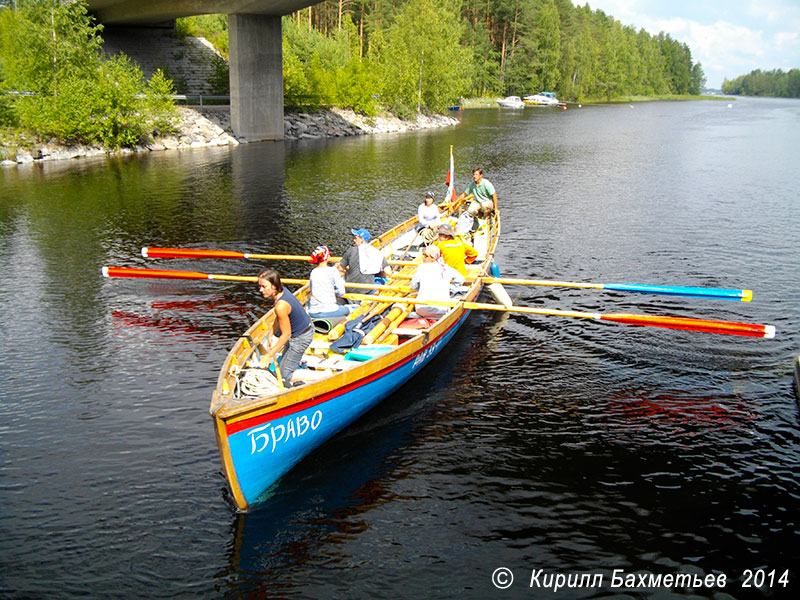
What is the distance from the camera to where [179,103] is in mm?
57844

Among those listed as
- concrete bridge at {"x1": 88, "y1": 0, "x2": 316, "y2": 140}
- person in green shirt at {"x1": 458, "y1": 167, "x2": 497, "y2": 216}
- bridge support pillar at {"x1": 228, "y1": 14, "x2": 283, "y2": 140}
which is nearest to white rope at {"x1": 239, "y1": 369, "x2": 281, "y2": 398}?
person in green shirt at {"x1": 458, "y1": 167, "x2": 497, "y2": 216}

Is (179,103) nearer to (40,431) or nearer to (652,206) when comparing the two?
(652,206)

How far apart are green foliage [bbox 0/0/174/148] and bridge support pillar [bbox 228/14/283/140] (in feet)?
25.1

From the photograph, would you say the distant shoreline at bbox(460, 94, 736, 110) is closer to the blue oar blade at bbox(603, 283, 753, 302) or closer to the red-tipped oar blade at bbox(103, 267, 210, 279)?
the red-tipped oar blade at bbox(103, 267, 210, 279)

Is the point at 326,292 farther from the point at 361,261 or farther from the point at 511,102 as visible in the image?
the point at 511,102

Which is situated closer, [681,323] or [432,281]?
[681,323]

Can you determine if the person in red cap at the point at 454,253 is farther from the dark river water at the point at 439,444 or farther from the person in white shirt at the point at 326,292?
the person in white shirt at the point at 326,292

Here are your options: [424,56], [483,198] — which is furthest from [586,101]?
[483,198]

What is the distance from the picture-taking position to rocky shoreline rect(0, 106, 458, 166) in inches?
1732

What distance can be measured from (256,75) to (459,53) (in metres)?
38.4

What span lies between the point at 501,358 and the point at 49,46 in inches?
1652

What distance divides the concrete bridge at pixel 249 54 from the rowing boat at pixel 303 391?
41149mm

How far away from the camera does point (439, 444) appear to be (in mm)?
12070

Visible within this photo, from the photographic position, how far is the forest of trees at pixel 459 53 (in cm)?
6969
